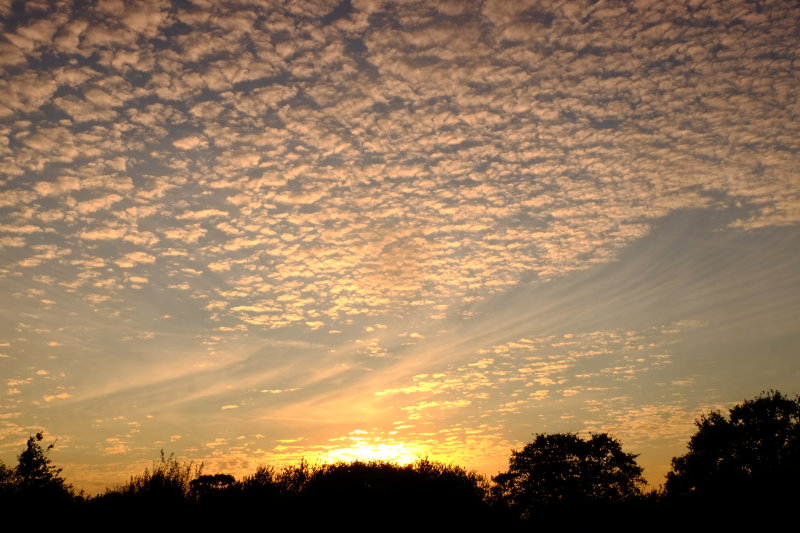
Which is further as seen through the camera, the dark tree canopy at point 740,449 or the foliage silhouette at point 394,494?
the dark tree canopy at point 740,449

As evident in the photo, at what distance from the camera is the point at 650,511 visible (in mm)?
38656

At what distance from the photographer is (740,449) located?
49.9 meters

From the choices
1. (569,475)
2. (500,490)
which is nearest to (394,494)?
(500,490)

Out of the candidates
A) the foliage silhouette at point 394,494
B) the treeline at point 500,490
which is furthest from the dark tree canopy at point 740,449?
the foliage silhouette at point 394,494

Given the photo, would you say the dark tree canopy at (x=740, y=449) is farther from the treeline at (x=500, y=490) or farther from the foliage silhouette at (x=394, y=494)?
the foliage silhouette at (x=394, y=494)

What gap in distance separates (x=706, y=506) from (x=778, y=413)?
780 inches

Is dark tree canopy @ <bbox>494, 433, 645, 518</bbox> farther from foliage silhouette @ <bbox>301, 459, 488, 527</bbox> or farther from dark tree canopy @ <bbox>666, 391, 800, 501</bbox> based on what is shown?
foliage silhouette @ <bbox>301, 459, 488, 527</bbox>

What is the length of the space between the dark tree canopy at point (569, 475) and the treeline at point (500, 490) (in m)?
0.11

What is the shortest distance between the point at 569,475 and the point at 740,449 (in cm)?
1665

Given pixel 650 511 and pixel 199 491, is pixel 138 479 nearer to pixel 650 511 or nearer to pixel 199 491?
pixel 199 491

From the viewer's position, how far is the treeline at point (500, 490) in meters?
25.5

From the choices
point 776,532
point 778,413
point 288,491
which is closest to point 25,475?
point 288,491

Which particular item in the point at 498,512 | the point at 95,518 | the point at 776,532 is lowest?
the point at 776,532

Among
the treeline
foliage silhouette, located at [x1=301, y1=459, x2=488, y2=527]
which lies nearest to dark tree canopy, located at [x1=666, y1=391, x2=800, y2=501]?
the treeline
